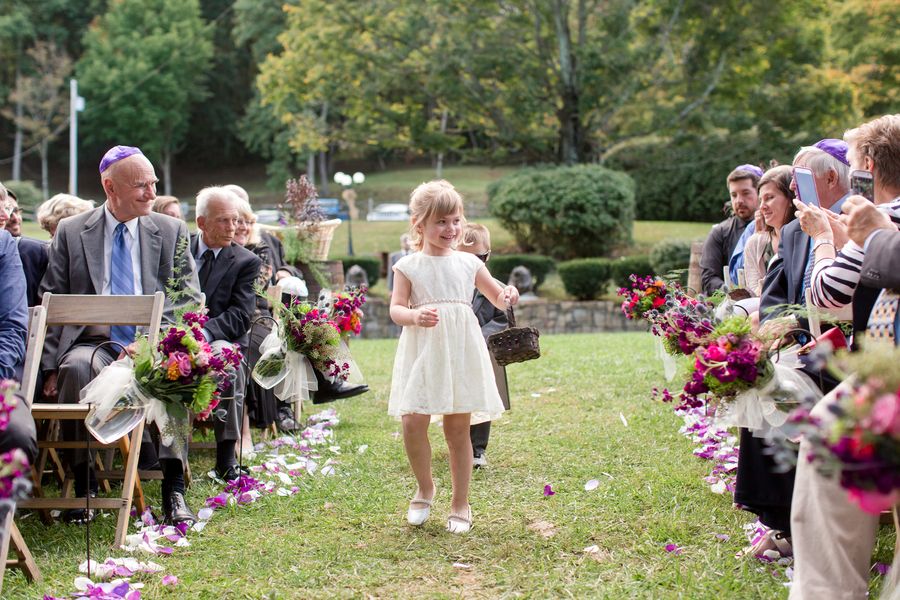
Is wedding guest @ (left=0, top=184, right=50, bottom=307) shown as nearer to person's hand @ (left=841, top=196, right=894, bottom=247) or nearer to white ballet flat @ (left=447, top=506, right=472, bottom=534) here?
white ballet flat @ (left=447, top=506, right=472, bottom=534)

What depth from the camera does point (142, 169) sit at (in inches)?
229

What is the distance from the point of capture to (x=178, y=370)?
4492 millimetres

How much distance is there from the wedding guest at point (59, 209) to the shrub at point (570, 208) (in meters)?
16.9

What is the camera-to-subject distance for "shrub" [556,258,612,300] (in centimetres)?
2114

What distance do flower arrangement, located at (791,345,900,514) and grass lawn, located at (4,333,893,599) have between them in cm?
169

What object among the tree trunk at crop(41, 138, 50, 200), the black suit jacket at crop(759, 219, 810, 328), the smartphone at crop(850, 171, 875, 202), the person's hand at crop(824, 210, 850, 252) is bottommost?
the black suit jacket at crop(759, 219, 810, 328)

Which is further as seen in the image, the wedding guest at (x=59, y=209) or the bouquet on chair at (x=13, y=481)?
the wedding guest at (x=59, y=209)

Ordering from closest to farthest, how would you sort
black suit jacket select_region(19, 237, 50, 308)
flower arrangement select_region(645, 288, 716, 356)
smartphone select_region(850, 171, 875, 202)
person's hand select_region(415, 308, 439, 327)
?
smartphone select_region(850, 171, 875, 202)
flower arrangement select_region(645, 288, 716, 356)
person's hand select_region(415, 308, 439, 327)
black suit jacket select_region(19, 237, 50, 308)

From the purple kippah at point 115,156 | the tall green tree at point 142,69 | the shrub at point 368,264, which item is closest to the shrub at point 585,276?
the shrub at point 368,264

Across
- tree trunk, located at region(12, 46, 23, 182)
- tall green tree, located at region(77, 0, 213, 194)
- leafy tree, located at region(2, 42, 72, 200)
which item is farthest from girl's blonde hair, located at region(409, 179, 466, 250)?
tall green tree, located at region(77, 0, 213, 194)

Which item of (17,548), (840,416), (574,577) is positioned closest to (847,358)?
(840,416)

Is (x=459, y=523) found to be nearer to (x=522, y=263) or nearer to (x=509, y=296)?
(x=509, y=296)

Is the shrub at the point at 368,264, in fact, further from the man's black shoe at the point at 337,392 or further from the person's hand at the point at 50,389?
the person's hand at the point at 50,389

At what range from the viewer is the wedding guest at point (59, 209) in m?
→ 7.40
